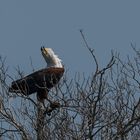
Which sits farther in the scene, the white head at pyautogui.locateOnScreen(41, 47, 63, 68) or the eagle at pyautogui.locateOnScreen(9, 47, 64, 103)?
the white head at pyautogui.locateOnScreen(41, 47, 63, 68)

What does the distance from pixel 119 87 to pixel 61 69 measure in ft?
3.04

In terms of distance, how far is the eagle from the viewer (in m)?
17.6

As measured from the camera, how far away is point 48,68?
18.0 meters

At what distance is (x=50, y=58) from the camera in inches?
715

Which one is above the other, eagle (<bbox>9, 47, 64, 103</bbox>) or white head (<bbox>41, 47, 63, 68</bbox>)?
white head (<bbox>41, 47, 63, 68</bbox>)

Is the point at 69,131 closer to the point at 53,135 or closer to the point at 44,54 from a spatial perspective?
the point at 53,135

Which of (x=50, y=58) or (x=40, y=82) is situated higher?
(x=50, y=58)

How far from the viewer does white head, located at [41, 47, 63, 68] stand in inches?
709

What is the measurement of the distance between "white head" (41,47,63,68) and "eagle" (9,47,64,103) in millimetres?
22

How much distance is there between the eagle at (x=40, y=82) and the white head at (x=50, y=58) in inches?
0.9

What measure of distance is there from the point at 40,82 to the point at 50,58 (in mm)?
521

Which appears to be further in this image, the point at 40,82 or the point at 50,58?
the point at 50,58

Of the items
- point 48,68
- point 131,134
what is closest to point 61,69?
point 48,68

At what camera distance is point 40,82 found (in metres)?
17.8
